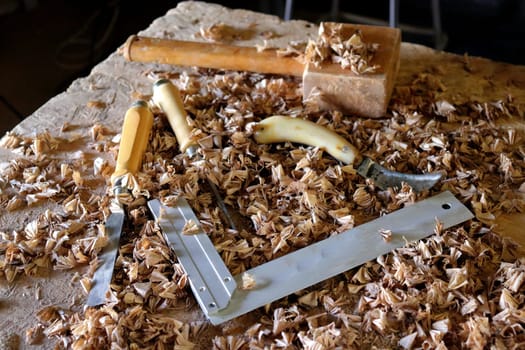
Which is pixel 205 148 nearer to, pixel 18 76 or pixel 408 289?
pixel 408 289

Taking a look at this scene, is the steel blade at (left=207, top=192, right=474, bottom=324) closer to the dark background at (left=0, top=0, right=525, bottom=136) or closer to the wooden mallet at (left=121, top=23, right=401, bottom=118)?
the wooden mallet at (left=121, top=23, right=401, bottom=118)

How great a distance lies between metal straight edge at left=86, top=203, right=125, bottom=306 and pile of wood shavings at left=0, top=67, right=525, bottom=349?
0.01 metres

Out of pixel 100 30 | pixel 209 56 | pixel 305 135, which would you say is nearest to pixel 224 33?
pixel 209 56

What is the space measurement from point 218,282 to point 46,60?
1.75 metres

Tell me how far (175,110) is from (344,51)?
1.05 feet

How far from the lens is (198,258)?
829 mm

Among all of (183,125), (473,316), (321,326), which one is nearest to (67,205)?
(183,125)

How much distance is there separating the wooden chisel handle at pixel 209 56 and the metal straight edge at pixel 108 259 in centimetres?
39

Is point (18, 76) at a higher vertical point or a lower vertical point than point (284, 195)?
→ lower

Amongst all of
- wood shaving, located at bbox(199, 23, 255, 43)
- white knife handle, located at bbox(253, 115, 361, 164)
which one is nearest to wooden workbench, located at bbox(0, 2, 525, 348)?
wood shaving, located at bbox(199, 23, 255, 43)

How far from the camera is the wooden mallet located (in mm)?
1053

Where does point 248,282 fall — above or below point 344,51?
below

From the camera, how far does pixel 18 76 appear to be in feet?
7.13

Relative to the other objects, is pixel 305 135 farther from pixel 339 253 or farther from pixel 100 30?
pixel 100 30
